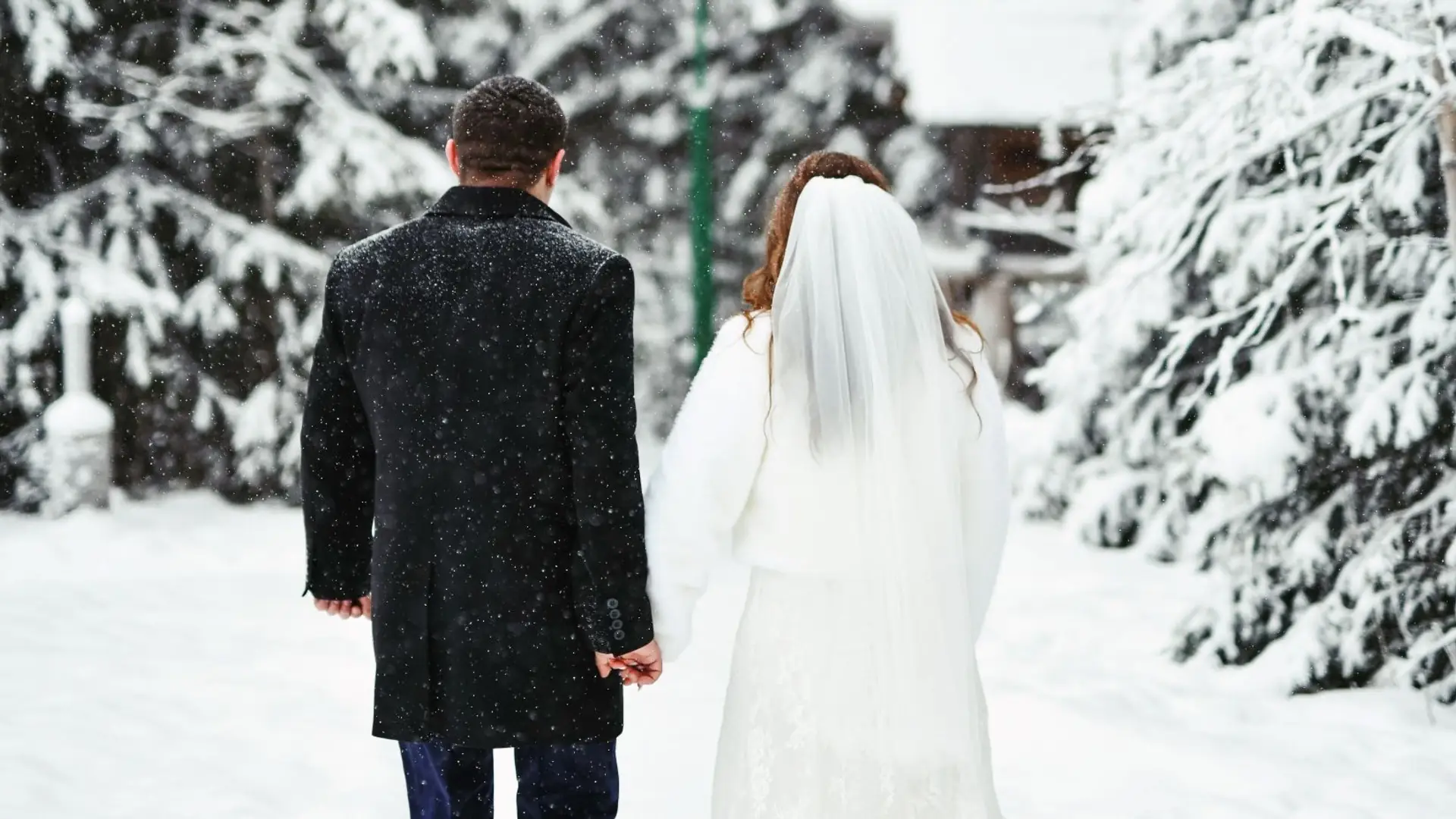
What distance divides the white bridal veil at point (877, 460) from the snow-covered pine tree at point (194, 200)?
1056 centimetres

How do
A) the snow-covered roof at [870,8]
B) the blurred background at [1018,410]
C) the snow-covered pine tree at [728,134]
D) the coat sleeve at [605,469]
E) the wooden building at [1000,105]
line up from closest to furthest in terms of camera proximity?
the coat sleeve at [605,469] → the blurred background at [1018,410] → the wooden building at [1000,105] → the snow-covered roof at [870,8] → the snow-covered pine tree at [728,134]

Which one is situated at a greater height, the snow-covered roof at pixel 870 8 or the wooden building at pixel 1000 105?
the snow-covered roof at pixel 870 8

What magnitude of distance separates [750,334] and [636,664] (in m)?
0.80

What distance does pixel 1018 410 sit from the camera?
46.6 ft

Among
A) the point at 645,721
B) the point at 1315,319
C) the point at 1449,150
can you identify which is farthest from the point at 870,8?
the point at 645,721

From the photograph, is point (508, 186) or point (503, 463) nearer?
point (503, 463)

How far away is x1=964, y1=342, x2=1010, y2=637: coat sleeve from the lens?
11.3 ft

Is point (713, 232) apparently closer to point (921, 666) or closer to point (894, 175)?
point (894, 175)

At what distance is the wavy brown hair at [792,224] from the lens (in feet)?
11.3

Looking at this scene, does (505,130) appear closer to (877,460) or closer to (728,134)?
(877,460)

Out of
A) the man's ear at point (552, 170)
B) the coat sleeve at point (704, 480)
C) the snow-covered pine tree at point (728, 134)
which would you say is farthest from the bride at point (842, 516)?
the snow-covered pine tree at point (728, 134)

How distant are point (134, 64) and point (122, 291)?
7.44 ft

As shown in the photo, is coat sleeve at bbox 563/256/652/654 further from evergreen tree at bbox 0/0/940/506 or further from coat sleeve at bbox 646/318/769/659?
evergreen tree at bbox 0/0/940/506

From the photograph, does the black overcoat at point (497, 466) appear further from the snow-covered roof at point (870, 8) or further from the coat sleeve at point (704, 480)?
the snow-covered roof at point (870, 8)
